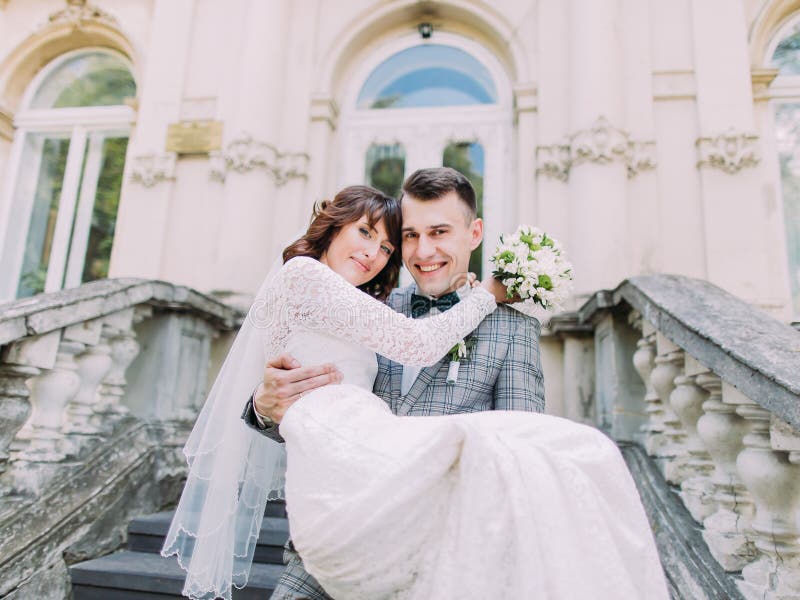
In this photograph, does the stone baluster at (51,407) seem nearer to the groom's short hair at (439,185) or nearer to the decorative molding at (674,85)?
the groom's short hair at (439,185)

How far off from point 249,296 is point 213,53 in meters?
2.75

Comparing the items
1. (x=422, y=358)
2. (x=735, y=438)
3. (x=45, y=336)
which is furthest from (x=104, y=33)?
(x=735, y=438)

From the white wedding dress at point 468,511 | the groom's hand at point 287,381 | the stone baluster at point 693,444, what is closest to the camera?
the white wedding dress at point 468,511

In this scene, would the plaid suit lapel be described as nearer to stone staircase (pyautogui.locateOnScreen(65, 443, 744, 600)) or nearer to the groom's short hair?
the groom's short hair

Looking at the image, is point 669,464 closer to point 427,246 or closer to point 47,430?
point 427,246

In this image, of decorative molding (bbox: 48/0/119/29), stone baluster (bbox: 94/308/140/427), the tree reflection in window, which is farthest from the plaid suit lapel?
decorative molding (bbox: 48/0/119/29)

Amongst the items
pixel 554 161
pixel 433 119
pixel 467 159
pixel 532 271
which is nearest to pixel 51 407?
pixel 532 271

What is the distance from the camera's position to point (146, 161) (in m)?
5.97

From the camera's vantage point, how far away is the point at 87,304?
338 cm

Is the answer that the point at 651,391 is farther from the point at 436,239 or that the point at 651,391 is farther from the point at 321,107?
the point at 321,107

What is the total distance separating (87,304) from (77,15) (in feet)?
16.4

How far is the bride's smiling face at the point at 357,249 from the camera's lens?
2.17m

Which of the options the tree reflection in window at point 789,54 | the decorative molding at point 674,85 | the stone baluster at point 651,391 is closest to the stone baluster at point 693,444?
the stone baluster at point 651,391

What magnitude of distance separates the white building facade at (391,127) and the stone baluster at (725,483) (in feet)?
7.59
